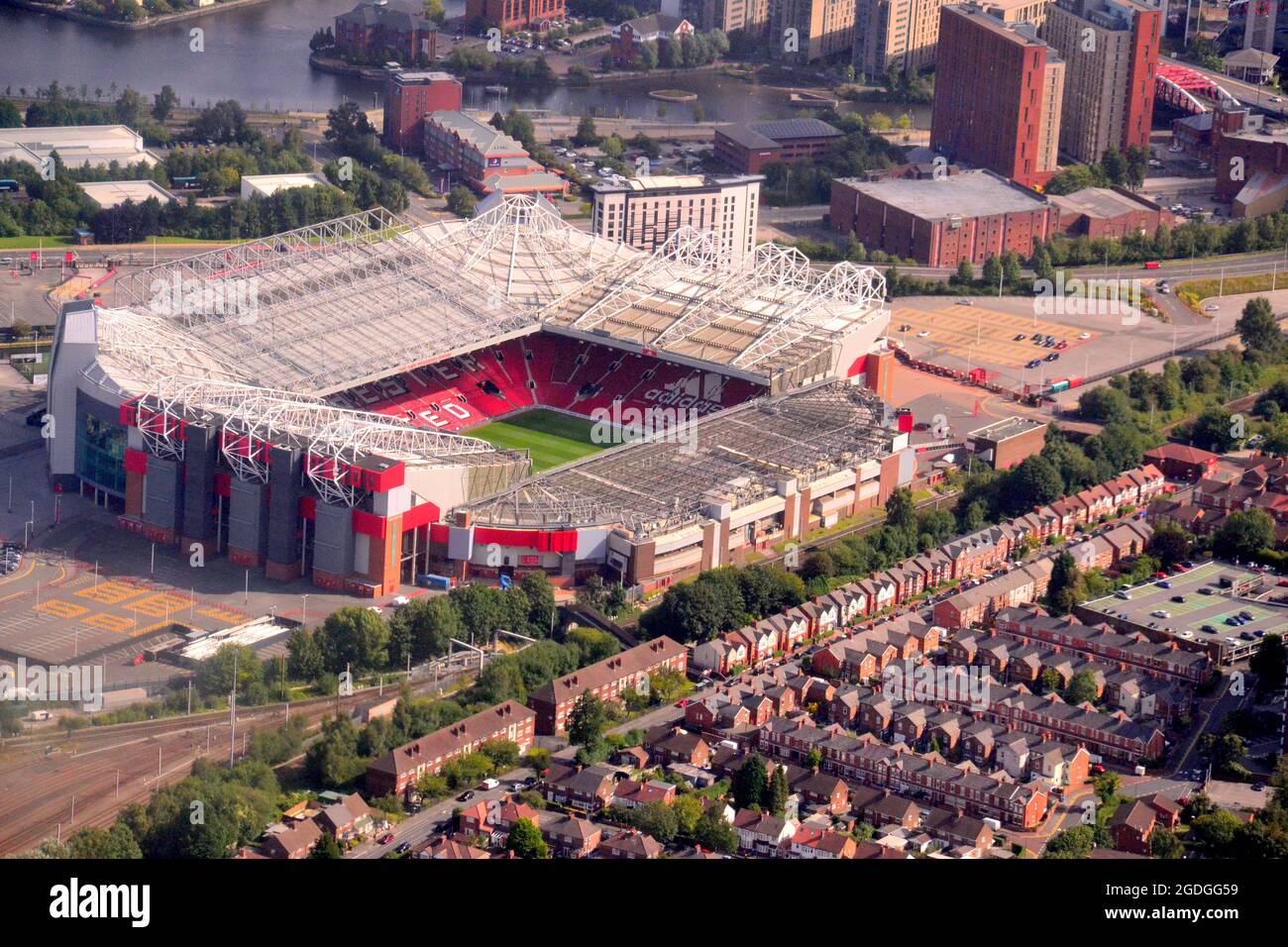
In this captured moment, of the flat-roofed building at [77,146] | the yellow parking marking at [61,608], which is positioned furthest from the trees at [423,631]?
the flat-roofed building at [77,146]

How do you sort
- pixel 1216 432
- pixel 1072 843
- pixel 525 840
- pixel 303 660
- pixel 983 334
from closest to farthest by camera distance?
pixel 525 840 < pixel 1072 843 < pixel 303 660 < pixel 1216 432 < pixel 983 334

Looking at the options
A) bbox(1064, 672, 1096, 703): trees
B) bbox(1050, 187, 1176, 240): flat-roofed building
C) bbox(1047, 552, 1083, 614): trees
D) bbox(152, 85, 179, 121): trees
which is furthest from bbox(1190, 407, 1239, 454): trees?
bbox(152, 85, 179, 121): trees

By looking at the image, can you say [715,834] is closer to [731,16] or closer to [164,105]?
[164,105]

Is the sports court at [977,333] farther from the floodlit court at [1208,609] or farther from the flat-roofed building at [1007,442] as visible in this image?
the floodlit court at [1208,609]

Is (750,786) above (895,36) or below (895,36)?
below

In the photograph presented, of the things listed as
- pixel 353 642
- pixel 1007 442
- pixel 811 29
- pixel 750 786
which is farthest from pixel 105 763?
pixel 811 29

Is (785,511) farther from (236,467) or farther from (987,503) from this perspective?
(236,467)
